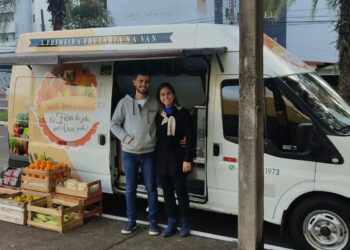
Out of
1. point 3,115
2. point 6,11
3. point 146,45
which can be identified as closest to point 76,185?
point 146,45

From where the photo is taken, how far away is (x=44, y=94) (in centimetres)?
669

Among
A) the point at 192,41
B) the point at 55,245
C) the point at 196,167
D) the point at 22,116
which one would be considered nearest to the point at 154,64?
the point at 192,41

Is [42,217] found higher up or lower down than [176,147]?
lower down

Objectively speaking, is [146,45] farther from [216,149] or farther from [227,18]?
[227,18]

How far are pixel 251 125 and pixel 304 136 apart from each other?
106 centimetres

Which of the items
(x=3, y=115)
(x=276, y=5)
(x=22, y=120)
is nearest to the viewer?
(x=22, y=120)

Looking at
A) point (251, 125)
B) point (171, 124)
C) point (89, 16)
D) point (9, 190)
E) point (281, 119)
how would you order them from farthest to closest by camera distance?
point (89, 16) < point (9, 190) < point (171, 124) < point (281, 119) < point (251, 125)

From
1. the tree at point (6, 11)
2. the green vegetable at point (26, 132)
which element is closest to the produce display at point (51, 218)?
the green vegetable at point (26, 132)

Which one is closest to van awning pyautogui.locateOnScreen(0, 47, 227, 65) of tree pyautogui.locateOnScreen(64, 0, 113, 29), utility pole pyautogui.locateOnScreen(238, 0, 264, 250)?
utility pole pyautogui.locateOnScreen(238, 0, 264, 250)

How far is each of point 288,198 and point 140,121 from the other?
183 centimetres

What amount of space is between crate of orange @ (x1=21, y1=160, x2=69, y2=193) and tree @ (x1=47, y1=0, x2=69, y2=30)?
38.5 ft

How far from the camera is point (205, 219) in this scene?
6.24 m

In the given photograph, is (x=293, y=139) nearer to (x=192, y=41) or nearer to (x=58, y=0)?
(x=192, y=41)

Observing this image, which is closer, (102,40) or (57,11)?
(102,40)
